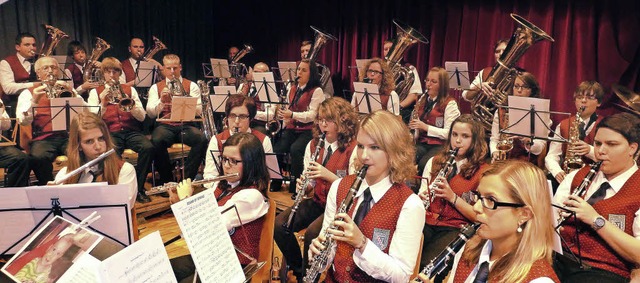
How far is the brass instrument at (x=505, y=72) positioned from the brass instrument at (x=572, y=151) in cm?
65

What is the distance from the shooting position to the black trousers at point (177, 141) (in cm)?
564

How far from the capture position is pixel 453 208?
127 inches

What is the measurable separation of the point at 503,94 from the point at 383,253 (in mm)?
3245

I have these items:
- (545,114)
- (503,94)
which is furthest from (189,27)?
(545,114)

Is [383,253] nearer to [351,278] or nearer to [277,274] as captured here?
[351,278]

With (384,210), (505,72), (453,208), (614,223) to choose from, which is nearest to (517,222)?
(384,210)

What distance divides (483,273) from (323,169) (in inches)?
72.1

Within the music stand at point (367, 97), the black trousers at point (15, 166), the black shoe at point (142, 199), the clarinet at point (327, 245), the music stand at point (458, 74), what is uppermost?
the music stand at point (458, 74)

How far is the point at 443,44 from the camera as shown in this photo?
7602mm

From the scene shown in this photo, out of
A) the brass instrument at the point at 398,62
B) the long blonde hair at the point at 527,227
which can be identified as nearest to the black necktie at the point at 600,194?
the long blonde hair at the point at 527,227

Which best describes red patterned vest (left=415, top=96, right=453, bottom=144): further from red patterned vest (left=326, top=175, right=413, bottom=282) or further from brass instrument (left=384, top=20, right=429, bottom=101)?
red patterned vest (left=326, top=175, right=413, bottom=282)

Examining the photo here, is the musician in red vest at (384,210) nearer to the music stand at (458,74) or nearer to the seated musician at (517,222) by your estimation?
the seated musician at (517,222)

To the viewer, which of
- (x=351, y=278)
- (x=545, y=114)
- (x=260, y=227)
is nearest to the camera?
(x=351, y=278)

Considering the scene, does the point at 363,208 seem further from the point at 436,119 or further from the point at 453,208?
the point at 436,119
